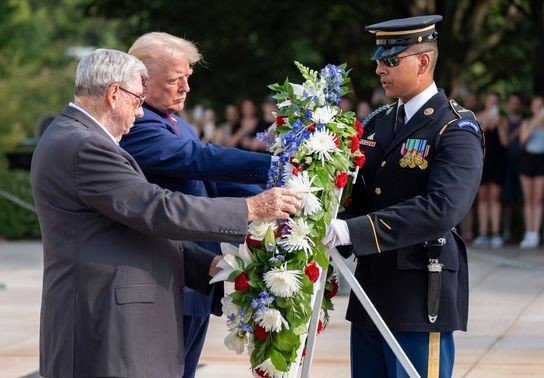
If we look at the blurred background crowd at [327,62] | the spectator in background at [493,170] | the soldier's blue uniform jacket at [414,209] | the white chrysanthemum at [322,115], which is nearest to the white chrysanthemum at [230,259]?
the soldier's blue uniform jacket at [414,209]

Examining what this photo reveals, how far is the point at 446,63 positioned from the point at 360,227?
1483 cm

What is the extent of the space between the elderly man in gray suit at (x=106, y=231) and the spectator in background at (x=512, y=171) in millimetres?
10491

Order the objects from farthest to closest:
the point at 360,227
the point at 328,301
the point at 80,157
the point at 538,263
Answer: the point at 538,263 < the point at 328,301 < the point at 360,227 < the point at 80,157

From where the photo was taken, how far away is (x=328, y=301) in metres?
4.86

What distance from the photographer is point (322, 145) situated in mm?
4320

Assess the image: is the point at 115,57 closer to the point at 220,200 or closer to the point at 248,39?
the point at 220,200

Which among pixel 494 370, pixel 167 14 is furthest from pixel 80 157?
pixel 167 14

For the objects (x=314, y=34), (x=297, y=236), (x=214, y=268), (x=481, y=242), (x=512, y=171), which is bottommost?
(x=481, y=242)

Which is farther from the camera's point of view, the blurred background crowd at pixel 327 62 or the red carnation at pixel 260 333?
the blurred background crowd at pixel 327 62

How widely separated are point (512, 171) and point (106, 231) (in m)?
11.1

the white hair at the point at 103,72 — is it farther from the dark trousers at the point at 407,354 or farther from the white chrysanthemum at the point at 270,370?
the dark trousers at the point at 407,354

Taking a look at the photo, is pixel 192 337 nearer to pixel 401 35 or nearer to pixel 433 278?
pixel 433 278

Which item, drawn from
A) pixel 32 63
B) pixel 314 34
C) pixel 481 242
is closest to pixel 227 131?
pixel 481 242

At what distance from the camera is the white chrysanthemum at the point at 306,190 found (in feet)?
13.9
